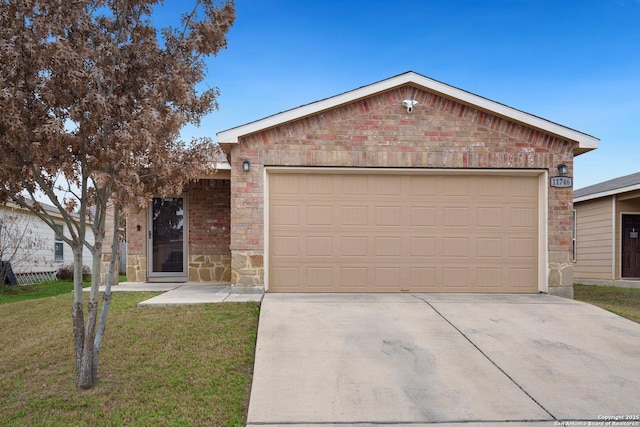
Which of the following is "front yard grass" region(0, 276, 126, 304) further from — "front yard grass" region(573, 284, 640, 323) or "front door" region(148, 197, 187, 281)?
"front yard grass" region(573, 284, 640, 323)

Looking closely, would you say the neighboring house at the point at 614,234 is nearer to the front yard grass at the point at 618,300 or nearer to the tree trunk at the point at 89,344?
the front yard grass at the point at 618,300

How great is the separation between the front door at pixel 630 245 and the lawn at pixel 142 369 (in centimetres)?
1248

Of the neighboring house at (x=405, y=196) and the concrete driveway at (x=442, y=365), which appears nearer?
the concrete driveway at (x=442, y=365)

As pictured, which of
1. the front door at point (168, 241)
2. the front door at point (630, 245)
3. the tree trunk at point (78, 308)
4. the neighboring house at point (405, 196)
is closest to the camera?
the tree trunk at point (78, 308)

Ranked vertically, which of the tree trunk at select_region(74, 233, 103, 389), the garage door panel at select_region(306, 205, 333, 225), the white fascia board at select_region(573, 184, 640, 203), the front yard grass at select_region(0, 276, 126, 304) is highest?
the white fascia board at select_region(573, 184, 640, 203)

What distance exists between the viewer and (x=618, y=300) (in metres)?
9.96

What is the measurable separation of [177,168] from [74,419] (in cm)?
242

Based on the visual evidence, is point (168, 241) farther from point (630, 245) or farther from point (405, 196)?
point (630, 245)

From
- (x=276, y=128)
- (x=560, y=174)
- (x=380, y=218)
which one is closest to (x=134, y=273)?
(x=276, y=128)

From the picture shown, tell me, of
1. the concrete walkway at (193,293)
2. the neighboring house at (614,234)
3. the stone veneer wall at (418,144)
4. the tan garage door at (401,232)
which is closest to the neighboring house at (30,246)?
the concrete walkway at (193,293)

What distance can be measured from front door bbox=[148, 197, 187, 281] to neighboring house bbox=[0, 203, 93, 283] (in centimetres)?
408

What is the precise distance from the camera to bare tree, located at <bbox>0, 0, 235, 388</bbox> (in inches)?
148

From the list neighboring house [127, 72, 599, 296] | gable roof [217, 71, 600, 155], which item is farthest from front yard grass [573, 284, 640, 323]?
gable roof [217, 71, 600, 155]

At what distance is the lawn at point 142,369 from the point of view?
157 inches
